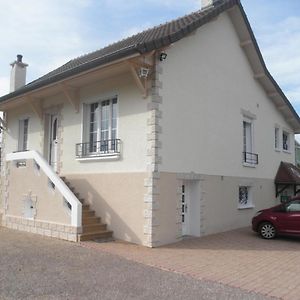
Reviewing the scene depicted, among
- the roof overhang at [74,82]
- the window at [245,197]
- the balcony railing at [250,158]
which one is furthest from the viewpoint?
the balcony railing at [250,158]

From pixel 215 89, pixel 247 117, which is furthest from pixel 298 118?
pixel 215 89

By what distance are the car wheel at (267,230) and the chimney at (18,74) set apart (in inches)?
468

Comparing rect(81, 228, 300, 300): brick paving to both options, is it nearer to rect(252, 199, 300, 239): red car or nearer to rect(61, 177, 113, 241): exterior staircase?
rect(252, 199, 300, 239): red car

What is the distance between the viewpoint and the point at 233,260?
853 cm

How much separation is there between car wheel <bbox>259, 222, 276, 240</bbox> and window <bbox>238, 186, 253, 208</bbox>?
2.39 metres

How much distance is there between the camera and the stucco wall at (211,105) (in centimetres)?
1080

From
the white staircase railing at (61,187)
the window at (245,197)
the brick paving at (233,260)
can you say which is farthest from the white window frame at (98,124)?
the window at (245,197)

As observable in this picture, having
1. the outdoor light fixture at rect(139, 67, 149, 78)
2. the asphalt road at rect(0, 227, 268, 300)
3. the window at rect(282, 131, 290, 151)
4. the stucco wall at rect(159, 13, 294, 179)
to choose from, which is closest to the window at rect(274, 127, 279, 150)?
the window at rect(282, 131, 290, 151)

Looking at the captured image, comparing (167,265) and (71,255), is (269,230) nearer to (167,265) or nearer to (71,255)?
(167,265)

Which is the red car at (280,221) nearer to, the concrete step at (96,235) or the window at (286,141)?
the concrete step at (96,235)

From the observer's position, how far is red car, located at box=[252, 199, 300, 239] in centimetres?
1148

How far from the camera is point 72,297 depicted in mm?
5586

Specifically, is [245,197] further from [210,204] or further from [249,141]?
[210,204]

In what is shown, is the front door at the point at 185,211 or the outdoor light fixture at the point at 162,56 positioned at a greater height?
the outdoor light fixture at the point at 162,56
